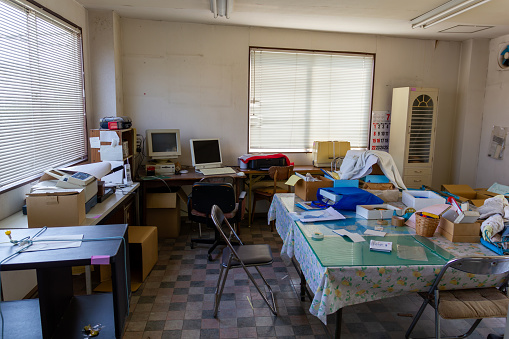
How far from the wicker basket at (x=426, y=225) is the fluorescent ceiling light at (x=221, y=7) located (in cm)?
288

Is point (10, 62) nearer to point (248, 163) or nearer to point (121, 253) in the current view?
point (121, 253)

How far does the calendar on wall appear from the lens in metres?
5.47

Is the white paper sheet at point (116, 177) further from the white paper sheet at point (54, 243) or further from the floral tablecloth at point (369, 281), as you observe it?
the floral tablecloth at point (369, 281)

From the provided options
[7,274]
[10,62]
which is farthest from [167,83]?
[7,274]

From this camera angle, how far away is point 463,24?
14.5 ft

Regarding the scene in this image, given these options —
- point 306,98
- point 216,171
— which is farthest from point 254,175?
point 306,98

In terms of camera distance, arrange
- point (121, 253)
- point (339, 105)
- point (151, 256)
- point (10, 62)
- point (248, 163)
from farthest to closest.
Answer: point (339, 105)
point (248, 163)
point (151, 256)
point (10, 62)
point (121, 253)

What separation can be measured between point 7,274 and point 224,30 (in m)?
3.86

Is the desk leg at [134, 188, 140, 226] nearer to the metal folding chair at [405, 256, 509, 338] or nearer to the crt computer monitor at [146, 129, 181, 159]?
the crt computer monitor at [146, 129, 181, 159]

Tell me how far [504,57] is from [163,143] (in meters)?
5.00

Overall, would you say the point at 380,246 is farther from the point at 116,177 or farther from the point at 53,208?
the point at 116,177

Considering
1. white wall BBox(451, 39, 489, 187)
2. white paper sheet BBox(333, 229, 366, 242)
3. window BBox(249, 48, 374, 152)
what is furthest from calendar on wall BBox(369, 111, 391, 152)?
white paper sheet BBox(333, 229, 366, 242)

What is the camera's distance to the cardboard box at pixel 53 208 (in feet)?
8.28

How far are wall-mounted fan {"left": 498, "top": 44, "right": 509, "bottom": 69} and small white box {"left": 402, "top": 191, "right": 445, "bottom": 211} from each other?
3.22m
